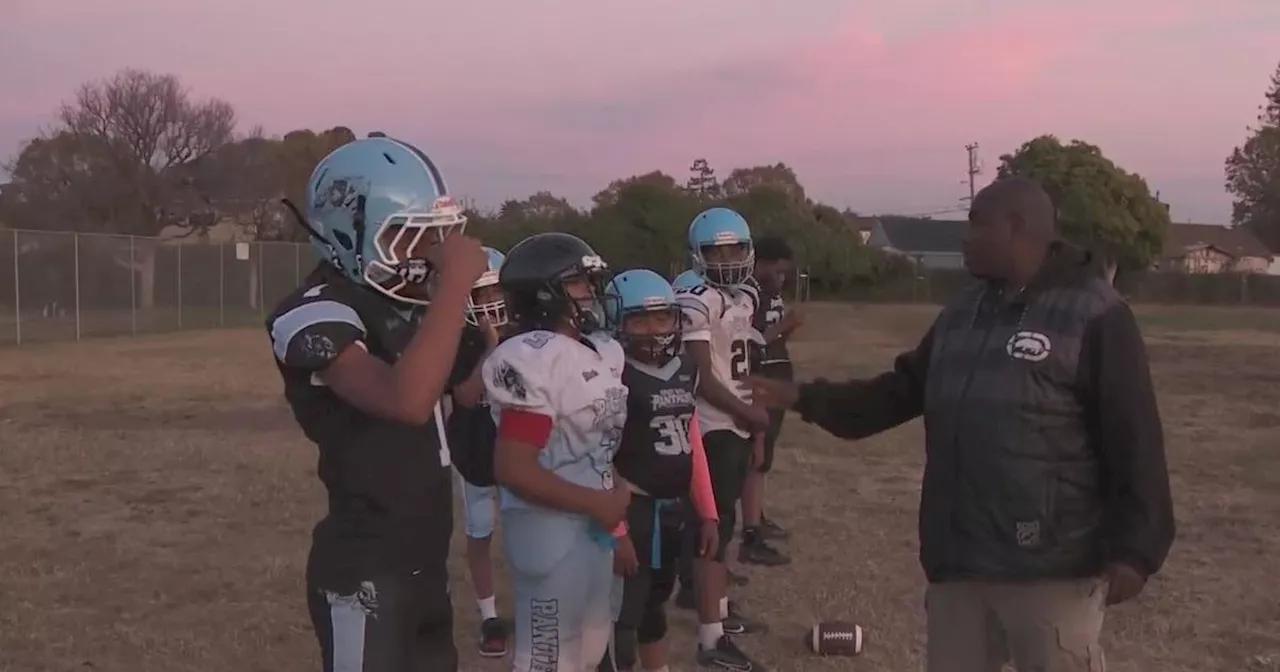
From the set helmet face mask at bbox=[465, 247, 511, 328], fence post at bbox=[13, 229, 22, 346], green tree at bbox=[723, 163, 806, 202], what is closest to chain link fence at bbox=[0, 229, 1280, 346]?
fence post at bbox=[13, 229, 22, 346]

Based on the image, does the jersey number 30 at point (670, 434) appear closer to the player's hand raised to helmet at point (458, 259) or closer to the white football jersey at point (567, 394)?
the white football jersey at point (567, 394)

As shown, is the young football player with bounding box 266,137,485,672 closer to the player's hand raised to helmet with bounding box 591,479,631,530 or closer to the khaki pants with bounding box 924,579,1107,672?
the player's hand raised to helmet with bounding box 591,479,631,530

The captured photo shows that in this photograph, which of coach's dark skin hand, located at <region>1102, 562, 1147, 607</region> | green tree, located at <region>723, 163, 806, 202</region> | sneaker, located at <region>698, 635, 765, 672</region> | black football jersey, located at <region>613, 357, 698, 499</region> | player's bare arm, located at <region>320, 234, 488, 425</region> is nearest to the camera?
player's bare arm, located at <region>320, 234, 488, 425</region>

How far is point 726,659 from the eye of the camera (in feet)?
19.8

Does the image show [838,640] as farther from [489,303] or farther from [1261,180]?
[1261,180]

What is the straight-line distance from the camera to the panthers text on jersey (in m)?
3.21

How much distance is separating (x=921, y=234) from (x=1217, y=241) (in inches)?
870

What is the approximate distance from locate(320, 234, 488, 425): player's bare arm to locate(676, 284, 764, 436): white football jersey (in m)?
3.41

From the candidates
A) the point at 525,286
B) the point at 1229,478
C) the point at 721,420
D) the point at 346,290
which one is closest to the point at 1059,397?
the point at 525,286

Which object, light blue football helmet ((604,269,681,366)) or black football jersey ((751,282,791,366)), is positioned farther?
black football jersey ((751,282,791,366))

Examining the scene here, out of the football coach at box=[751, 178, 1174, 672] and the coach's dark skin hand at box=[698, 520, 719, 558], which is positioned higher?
the football coach at box=[751, 178, 1174, 672]

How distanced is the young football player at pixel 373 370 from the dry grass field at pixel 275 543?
9.60ft

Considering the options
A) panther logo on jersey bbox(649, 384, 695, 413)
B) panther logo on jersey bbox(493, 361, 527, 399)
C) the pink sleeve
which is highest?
panther logo on jersey bbox(493, 361, 527, 399)

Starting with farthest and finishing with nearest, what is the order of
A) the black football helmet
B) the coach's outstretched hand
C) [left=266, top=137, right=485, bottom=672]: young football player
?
the coach's outstretched hand
the black football helmet
[left=266, top=137, right=485, bottom=672]: young football player
